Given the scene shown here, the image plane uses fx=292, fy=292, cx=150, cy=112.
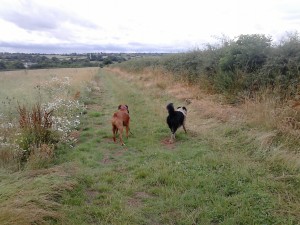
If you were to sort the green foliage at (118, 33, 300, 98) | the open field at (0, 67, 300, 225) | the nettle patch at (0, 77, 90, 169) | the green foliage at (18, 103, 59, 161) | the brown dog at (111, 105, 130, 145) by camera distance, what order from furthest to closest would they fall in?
the green foliage at (118, 33, 300, 98) → the brown dog at (111, 105, 130, 145) → the green foliage at (18, 103, 59, 161) → the nettle patch at (0, 77, 90, 169) → the open field at (0, 67, 300, 225)

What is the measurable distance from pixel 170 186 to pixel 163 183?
21 cm

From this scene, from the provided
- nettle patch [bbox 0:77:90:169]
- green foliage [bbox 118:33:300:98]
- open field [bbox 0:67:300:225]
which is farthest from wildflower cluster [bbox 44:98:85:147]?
green foliage [bbox 118:33:300:98]

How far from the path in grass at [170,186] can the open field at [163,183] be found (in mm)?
13

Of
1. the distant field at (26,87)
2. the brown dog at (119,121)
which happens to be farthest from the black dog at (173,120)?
the distant field at (26,87)

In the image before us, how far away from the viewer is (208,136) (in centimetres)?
737

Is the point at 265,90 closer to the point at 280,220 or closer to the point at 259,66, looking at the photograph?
the point at 259,66

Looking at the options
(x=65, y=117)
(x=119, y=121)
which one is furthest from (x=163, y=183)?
(x=65, y=117)

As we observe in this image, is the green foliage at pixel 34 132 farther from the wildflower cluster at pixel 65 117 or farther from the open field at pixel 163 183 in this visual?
the open field at pixel 163 183

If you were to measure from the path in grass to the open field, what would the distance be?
1 cm

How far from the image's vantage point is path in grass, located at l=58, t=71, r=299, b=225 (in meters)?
3.87

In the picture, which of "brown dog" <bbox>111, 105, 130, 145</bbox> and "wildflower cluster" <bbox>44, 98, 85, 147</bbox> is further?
"brown dog" <bbox>111, 105, 130, 145</bbox>

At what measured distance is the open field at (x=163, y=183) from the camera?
12.5 feet

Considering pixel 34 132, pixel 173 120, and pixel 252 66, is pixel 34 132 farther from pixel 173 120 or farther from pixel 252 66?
pixel 252 66

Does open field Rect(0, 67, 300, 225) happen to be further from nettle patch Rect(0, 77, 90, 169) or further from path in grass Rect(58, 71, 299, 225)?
nettle patch Rect(0, 77, 90, 169)
